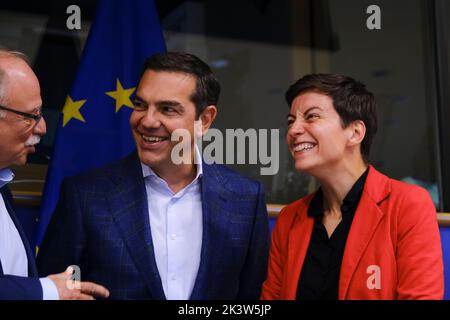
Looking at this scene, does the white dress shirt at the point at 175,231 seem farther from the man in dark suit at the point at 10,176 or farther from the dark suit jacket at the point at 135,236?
the man in dark suit at the point at 10,176

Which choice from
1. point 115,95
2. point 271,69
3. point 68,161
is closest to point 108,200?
point 68,161

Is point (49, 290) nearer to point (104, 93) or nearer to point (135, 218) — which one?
point (135, 218)

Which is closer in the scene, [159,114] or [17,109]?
[17,109]

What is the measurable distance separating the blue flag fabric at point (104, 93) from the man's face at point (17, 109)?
0.29 meters

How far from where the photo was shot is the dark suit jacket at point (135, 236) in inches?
48.6

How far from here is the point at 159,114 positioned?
1.29 meters

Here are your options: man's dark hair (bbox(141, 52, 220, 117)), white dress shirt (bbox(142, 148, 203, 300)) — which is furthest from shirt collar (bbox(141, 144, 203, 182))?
A: man's dark hair (bbox(141, 52, 220, 117))

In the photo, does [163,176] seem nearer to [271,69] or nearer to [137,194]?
[137,194]

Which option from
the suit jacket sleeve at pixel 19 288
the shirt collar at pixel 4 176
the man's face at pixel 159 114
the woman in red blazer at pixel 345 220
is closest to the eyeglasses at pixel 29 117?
the shirt collar at pixel 4 176

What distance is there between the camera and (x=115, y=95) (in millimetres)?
1524

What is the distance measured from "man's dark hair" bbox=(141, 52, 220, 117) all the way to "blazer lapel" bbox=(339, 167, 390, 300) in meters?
0.45

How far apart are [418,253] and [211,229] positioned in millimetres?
484

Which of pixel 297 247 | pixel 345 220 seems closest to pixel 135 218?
pixel 297 247

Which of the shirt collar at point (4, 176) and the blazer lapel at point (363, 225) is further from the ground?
the shirt collar at point (4, 176)
